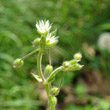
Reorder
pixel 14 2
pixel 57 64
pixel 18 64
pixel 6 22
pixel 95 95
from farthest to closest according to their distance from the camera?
1. pixel 95 95
2. pixel 57 64
3. pixel 14 2
4. pixel 6 22
5. pixel 18 64

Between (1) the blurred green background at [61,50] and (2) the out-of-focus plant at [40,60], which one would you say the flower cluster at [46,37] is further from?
(1) the blurred green background at [61,50]

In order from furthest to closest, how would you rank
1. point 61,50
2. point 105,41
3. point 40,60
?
point 105,41
point 61,50
point 40,60

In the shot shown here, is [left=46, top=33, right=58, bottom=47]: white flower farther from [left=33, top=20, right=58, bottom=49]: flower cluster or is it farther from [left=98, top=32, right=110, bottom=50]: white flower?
[left=98, top=32, right=110, bottom=50]: white flower

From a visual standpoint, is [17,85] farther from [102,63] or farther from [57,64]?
[102,63]

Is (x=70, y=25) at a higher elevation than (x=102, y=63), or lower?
higher

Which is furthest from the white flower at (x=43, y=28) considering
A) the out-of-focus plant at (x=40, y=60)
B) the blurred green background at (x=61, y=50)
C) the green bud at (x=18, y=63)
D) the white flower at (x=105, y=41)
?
the white flower at (x=105, y=41)

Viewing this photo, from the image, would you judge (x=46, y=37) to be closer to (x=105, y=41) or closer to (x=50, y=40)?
(x=50, y=40)

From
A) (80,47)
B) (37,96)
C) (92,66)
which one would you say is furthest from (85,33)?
(37,96)

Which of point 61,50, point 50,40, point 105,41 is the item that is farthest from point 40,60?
point 105,41
